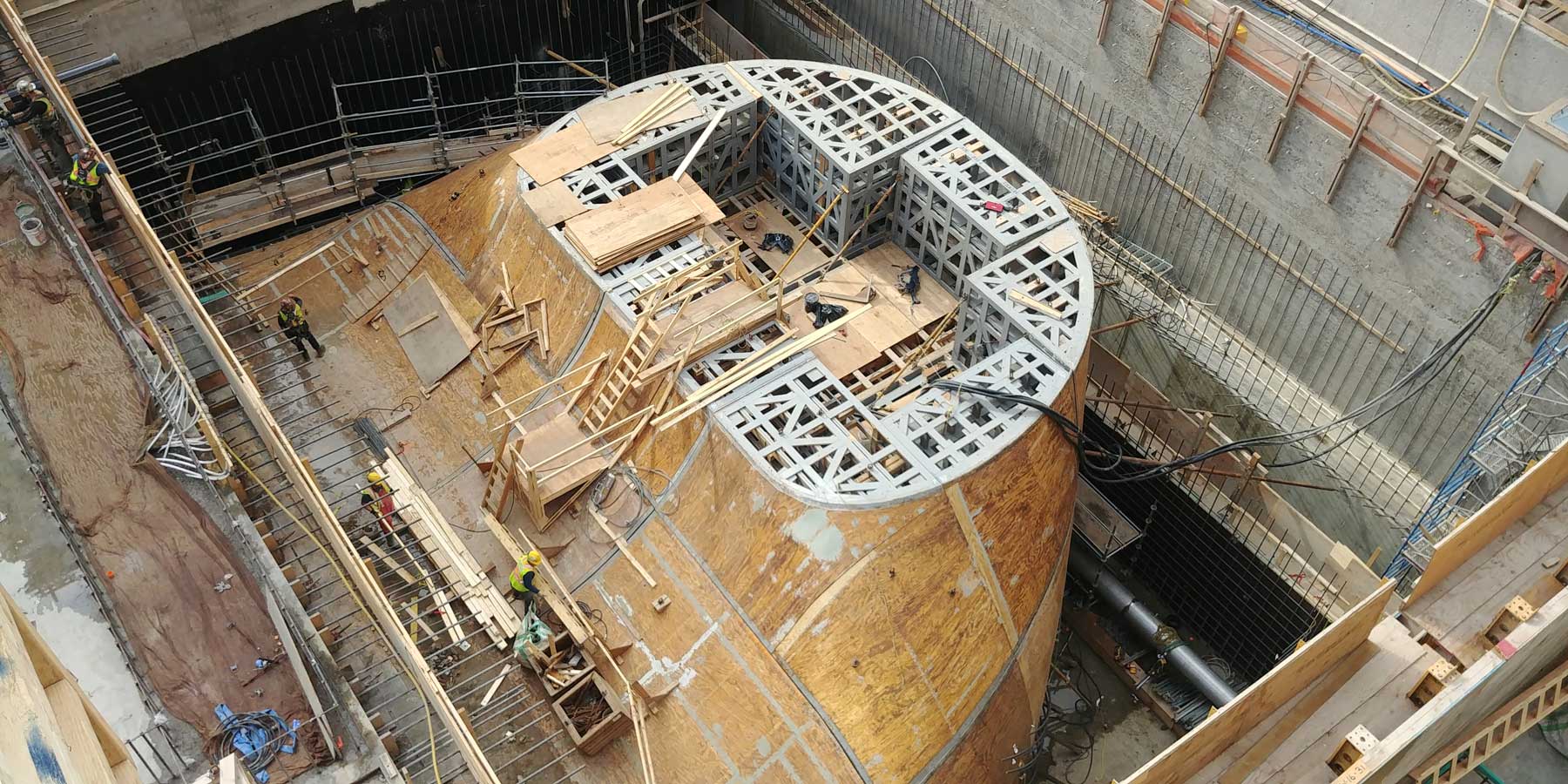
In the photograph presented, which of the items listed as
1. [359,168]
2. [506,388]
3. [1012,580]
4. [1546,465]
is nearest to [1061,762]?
[1012,580]

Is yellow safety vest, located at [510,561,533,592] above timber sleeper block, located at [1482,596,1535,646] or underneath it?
underneath

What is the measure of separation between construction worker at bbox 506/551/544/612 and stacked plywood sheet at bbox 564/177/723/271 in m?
4.76

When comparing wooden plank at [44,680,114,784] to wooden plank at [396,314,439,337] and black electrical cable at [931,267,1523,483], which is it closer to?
black electrical cable at [931,267,1523,483]

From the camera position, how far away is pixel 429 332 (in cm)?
2306

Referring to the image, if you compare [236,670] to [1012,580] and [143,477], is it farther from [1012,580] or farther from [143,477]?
[1012,580]

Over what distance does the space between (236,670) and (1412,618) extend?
14961 millimetres

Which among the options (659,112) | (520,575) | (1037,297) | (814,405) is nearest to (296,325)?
(520,575)

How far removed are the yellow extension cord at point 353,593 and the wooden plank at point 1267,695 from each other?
8963 mm

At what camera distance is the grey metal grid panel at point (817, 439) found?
1797 cm

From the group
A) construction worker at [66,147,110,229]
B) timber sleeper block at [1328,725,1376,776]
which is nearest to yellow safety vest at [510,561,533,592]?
construction worker at [66,147,110,229]

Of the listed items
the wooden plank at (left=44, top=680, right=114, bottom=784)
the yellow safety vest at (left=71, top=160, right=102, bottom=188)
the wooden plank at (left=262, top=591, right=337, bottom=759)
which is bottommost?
the wooden plank at (left=262, top=591, right=337, bottom=759)

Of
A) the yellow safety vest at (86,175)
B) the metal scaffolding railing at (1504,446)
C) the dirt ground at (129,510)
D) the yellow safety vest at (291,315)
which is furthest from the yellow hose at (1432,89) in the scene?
the yellow safety vest at (86,175)

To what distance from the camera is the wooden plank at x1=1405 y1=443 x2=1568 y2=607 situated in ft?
49.9

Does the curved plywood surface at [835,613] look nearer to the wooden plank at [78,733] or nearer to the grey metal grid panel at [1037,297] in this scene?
the grey metal grid panel at [1037,297]
